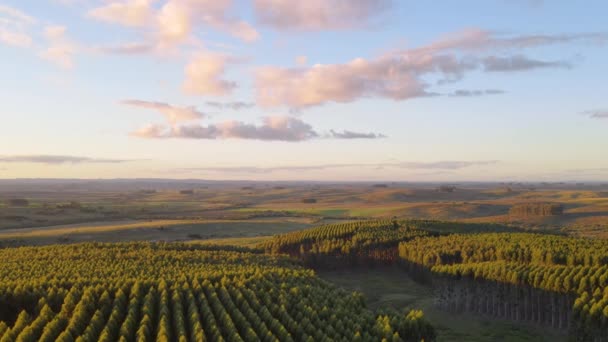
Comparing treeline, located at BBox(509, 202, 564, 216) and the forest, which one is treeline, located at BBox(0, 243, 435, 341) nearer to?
the forest

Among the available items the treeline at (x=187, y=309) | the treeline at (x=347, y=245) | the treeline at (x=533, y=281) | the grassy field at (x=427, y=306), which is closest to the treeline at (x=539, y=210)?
the treeline at (x=347, y=245)

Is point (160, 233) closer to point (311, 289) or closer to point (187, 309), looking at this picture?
point (311, 289)

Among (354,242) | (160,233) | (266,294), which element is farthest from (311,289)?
(160,233)

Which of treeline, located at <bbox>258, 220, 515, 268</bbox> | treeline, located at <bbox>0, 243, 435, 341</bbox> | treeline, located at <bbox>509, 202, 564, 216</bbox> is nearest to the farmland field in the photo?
treeline, located at <bbox>0, 243, 435, 341</bbox>

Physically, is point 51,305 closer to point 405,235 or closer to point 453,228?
point 405,235

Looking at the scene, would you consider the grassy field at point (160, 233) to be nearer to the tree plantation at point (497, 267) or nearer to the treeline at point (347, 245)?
the treeline at point (347, 245)

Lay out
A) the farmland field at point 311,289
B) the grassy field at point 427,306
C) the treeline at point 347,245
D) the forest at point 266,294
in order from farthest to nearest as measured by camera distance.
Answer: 1. the treeline at point 347,245
2. the grassy field at point 427,306
3. the farmland field at point 311,289
4. the forest at point 266,294

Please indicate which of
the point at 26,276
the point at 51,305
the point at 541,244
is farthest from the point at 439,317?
the point at 26,276
